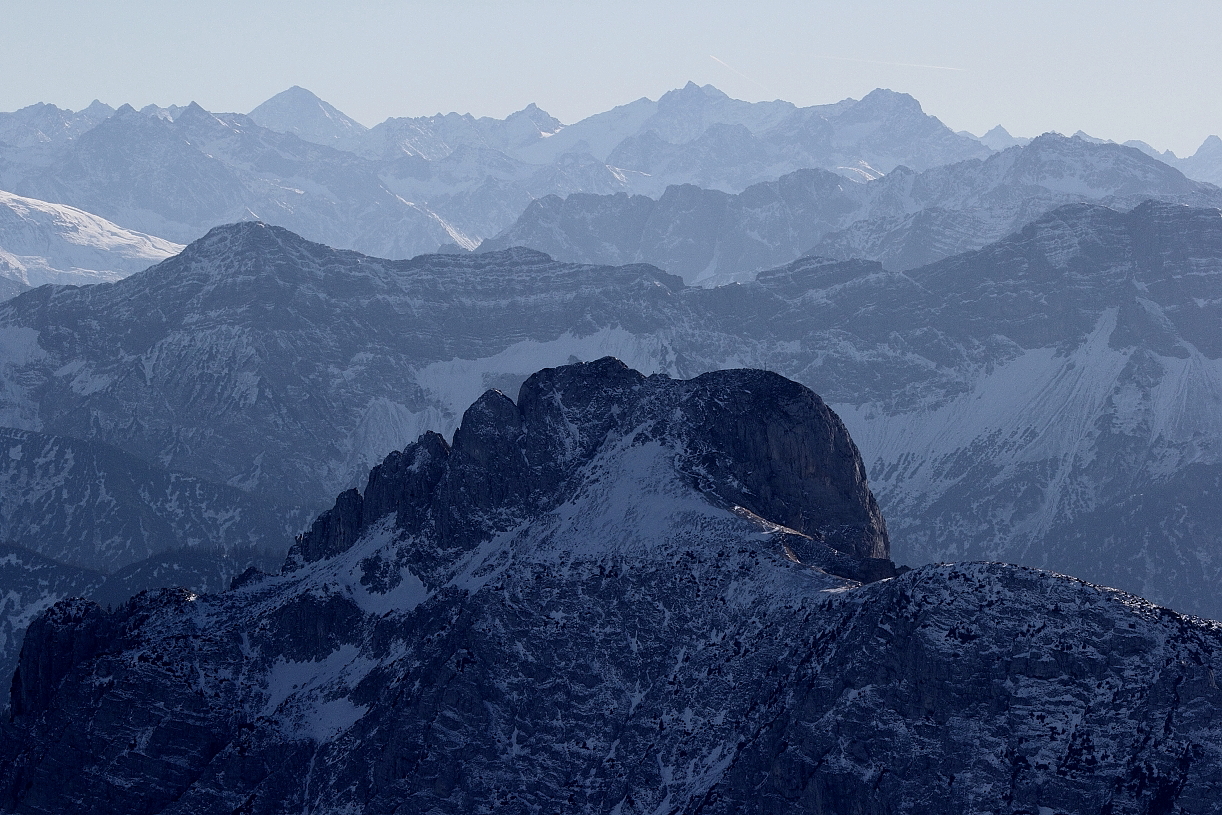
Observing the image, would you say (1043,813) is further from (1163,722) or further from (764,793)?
(764,793)

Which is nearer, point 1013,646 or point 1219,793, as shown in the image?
point 1219,793

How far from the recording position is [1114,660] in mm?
189125

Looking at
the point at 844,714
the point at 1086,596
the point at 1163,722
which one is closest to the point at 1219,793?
the point at 1163,722

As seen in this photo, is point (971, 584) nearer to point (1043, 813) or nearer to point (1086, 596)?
point (1086, 596)

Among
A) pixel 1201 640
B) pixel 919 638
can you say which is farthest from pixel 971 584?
pixel 1201 640

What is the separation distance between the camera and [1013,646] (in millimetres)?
193125

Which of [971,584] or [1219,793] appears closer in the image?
[1219,793]

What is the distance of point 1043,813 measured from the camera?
183 meters

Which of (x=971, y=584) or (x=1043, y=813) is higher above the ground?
(x=971, y=584)

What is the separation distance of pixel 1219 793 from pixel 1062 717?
17003 millimetres

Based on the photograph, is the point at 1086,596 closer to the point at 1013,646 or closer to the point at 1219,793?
the point at 1013,646

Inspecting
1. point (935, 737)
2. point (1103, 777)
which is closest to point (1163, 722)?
point (1103, 777)

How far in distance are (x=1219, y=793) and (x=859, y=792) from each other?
1389 inches

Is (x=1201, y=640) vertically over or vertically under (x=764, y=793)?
over
